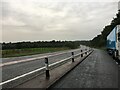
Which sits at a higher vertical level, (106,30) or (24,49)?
(106,30)

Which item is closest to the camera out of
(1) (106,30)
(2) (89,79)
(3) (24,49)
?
(2) (89,79)

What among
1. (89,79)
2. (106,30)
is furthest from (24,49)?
(89,79)

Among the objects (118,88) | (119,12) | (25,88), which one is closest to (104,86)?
(118,88)

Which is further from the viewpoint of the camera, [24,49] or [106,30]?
[106,30]

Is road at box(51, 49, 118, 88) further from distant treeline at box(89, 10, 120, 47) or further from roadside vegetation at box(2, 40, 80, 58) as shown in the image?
distant treeline at box(89, 10, 120, 47)

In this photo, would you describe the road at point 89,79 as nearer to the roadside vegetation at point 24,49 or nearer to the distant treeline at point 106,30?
the roadside vegetation at point 24,49

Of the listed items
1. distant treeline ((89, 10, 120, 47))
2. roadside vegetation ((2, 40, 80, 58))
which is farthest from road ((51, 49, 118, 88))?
distant treeline ((89, 10, 120, 47))

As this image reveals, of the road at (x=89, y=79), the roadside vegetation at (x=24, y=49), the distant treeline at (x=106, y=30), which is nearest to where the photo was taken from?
the road at (x=89, y=79)

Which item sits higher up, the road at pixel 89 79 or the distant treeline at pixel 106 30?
the distant treeline at pixel 106 30

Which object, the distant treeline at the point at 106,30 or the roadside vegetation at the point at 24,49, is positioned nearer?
the roadside vegetation at the point at 24,49

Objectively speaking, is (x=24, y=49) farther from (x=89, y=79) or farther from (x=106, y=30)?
(x=89, y=79)

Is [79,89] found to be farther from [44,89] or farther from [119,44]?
[119,44]

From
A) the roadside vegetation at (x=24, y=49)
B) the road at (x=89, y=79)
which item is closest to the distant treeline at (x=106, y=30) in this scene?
the roadside vegetation at (x=24, y=49)

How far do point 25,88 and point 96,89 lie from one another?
2.65m
